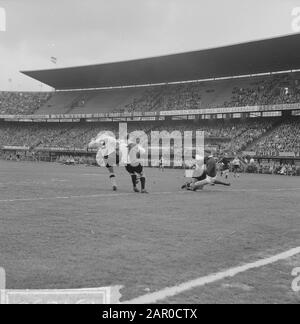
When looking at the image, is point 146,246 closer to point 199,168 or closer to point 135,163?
point 135,163

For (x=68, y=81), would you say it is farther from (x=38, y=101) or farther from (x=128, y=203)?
(x=128, y=203)

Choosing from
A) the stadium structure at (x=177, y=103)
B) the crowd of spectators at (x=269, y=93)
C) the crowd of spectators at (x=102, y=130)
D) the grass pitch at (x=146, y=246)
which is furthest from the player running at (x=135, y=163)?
the crowd of spectators at (x=269, y=93)

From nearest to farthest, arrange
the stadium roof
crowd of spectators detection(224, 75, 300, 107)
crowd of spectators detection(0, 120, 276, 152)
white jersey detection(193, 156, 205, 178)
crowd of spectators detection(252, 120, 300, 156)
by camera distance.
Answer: white jersey detection(193, 156, 205, 178) → crowd of spectators detection(252, 120, 300, 156) → crowd of spectators detection(0, 120, 276, 152) → crowd of spectators detection(224, 75, 300, 107) → the stadium roof

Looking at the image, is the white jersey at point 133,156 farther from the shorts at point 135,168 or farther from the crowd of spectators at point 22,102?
the crowd of spectators at point 22,102

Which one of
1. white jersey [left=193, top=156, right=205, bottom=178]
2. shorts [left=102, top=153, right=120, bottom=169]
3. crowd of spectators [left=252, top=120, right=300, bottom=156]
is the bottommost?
white jersey [left=193, top=156, right=205, bottom=178]

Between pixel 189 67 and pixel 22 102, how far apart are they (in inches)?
1273

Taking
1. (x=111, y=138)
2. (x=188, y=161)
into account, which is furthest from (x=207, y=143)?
(x=111, y=138)

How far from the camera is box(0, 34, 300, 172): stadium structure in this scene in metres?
48.8

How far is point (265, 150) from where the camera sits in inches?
1785

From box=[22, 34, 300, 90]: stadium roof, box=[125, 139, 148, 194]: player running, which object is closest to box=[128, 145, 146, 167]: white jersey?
box=[125, 139, 148, 194]: player running

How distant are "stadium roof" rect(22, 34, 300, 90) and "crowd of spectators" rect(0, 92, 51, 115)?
11.9 ft

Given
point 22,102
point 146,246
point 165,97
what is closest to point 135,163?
point 146,246

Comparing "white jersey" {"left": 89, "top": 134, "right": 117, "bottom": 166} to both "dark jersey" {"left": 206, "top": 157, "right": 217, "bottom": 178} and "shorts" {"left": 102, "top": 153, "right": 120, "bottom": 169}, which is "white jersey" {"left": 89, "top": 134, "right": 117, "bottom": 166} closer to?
"shorts" {"left": 102, "top": 153, "right": 120, "bottom": 169}

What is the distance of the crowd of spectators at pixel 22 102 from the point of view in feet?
251
